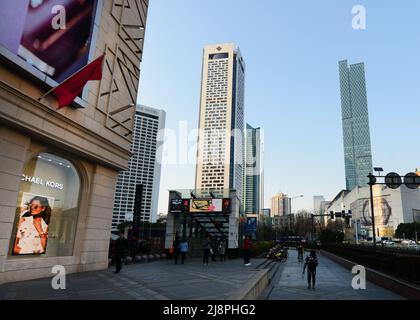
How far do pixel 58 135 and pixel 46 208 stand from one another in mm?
2897

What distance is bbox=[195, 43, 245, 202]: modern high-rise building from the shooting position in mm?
106375

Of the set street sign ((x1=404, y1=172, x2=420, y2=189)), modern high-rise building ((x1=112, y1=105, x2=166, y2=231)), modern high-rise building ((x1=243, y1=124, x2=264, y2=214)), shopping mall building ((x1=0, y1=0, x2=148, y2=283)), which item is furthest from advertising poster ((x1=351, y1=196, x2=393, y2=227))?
shopping mall building ((x1=0, y1=0, x2=148, y2=283))

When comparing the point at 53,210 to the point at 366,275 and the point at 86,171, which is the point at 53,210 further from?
the point at 366,275

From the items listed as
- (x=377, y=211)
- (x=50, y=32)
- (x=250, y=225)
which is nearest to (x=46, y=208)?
(x=50, y=32)

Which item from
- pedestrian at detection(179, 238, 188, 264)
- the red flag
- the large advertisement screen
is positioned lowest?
pedestrian at detection(179, 238, 188, 264)

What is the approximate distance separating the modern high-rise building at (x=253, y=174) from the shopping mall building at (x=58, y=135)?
468 feet

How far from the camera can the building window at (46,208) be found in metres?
10.9

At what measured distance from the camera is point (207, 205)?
86.5 ft

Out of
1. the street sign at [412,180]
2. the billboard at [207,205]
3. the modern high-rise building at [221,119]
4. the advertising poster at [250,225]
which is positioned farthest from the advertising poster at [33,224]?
the modern high-rise building at [221,119]

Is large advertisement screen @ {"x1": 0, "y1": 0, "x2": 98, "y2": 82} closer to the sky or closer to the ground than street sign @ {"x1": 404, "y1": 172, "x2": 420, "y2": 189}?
closer to the sky

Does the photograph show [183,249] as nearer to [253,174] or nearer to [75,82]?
[75,82]

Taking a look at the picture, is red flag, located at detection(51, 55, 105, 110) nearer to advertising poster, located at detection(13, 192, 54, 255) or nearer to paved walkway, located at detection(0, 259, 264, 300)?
advertising poster, located at detection(13, 192, 54, 255)

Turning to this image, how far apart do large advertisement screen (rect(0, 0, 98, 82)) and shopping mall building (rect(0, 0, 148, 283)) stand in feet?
0.12

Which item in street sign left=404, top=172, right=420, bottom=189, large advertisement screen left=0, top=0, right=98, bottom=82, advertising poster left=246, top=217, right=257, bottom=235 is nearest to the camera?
large advertisement screen left=0, top=0, right=98, bottom=82
